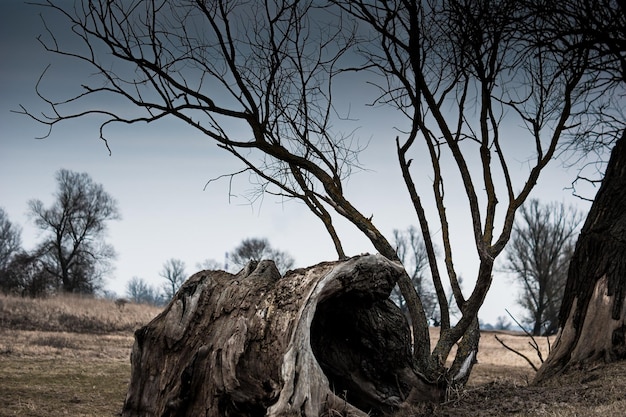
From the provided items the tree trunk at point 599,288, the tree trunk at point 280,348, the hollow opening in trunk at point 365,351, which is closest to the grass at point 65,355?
the tree trunk at point 280,348

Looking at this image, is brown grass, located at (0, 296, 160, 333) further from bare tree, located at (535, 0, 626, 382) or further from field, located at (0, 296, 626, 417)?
bare tree, located at (535, 0, 626, 382)

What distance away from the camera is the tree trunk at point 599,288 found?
711 cm

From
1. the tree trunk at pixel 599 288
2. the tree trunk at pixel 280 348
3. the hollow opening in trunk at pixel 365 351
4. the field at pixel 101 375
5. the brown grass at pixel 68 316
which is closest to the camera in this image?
the tree trunk at pixel 280 348

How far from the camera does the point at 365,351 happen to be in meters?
5.98

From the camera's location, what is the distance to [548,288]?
38.5m

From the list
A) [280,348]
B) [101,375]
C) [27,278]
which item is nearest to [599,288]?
[280,348]

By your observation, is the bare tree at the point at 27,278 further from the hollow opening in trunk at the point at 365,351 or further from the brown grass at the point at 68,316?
the hollow opening in trunk at the point at 365,351

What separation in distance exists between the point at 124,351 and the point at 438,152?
42.3 ft

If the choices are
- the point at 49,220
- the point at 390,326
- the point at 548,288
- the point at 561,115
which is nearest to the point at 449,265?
the point at 390,326

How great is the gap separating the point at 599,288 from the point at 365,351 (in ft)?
11.0

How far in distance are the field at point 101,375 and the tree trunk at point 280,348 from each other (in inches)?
21.3

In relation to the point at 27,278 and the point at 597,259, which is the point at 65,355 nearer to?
the point at 597,259

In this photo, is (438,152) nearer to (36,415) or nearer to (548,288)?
(36,415)

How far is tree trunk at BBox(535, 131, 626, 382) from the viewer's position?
23.3 feet
